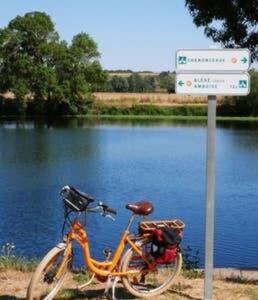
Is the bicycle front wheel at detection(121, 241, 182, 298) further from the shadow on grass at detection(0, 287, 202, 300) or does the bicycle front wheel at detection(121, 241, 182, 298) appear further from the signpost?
the signpost

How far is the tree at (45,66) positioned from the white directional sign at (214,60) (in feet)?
226

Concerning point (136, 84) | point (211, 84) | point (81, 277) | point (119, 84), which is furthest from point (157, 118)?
point (211, 84)

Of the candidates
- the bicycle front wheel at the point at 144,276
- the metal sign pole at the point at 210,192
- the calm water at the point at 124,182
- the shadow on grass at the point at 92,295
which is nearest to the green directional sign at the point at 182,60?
the metal sign pole at the point at 210,192

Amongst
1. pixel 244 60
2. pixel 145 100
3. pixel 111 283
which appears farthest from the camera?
pixel 145 100

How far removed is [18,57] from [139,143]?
34.9 meters

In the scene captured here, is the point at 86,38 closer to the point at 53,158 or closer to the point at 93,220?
the point at 53,158

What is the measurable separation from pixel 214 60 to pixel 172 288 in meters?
2.21

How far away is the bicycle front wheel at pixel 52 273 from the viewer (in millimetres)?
5516

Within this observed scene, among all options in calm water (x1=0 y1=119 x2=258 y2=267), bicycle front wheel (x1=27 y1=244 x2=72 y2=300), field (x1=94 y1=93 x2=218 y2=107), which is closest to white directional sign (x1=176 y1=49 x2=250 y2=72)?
bicycle front wheel (x1=27 y1=244 x2=72 y2=300)

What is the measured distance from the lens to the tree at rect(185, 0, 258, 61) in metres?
9.17

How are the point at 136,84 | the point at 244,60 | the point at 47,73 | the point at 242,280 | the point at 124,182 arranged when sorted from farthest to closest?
1. the point at 136,84
2. the point at 47,73
3. the point at 124,182
4. the point at 242,280
5. the point at 244,60

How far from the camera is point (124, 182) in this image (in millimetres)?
25219

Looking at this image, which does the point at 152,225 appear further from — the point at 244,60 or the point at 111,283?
the point at 244,60

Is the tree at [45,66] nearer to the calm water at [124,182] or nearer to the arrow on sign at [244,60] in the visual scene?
the calm water at [124,182]
